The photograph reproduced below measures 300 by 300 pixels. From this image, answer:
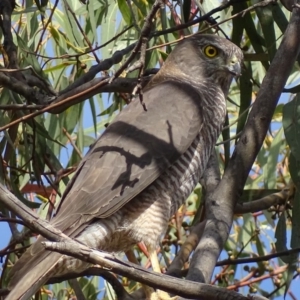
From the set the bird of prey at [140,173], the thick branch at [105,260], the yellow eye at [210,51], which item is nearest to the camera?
the thick branch at [105,260]

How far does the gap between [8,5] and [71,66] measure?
2.90ft

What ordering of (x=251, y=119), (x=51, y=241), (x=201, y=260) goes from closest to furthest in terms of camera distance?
(x=51, y=241)
(x=201, y=260)
(x=251, y=119)

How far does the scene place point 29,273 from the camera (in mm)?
2525

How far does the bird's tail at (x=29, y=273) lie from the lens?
96.5 inches

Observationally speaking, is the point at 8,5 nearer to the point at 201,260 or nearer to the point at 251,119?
the point at 251,119

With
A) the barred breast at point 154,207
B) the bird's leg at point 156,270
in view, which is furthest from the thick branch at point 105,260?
the bird's leg at point 156,270

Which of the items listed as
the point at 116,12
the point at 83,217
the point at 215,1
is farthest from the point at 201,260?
the point at 116,12

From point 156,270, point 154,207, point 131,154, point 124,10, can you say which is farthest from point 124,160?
point 124,10

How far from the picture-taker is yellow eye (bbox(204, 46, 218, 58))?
12.1ft

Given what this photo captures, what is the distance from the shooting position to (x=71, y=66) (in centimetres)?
404

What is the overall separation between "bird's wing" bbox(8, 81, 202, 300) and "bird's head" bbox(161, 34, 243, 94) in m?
0.18

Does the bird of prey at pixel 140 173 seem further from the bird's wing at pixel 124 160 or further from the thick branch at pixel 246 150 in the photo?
the thick branch at pixel 246 150

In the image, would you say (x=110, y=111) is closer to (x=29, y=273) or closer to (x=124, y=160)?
(x=124, y=160)

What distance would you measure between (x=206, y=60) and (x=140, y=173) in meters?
0.93
